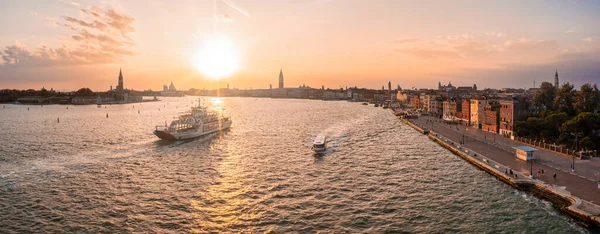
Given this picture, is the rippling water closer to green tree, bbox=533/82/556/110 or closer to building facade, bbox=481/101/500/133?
building facade, bbox=481/101/500/133

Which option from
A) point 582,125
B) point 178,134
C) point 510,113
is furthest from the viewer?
point 178,134

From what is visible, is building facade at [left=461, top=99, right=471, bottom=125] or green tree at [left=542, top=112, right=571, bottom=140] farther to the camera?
building facade at [left=461, top=99, right=471, bottom=125]

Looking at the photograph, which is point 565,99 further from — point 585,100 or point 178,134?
point 178,134

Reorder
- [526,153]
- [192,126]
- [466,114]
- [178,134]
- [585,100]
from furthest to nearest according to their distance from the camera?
[466,114]
[192,126]
[178,134]
[585,100]
[526,153]

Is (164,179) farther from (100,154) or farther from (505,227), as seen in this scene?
(505,227)

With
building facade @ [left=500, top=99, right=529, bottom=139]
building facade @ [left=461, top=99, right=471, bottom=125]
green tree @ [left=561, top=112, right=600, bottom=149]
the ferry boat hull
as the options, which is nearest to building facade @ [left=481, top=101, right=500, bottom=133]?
building facade @ [left=500, top=99, right=529, bottom=139]

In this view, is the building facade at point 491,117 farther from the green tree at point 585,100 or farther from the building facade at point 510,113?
the green tree at point 585,100

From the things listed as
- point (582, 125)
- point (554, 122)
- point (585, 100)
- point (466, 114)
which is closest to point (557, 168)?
point (582, 125)

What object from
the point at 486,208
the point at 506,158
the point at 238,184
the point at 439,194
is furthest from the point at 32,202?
the point at 506,158
